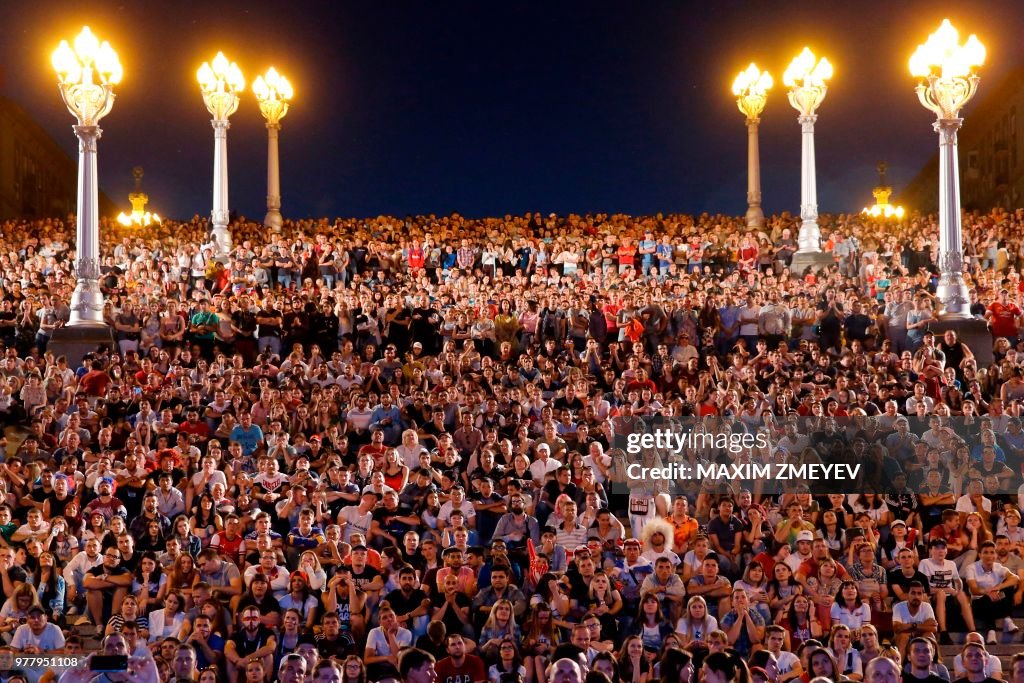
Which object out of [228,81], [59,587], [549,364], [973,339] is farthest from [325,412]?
[228,81]

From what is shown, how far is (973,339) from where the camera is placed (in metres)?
21.1

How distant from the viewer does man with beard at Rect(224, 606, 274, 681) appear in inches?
470

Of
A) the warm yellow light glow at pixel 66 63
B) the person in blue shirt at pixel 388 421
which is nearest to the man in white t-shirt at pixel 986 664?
the person in blue shirt at pixel 388 421

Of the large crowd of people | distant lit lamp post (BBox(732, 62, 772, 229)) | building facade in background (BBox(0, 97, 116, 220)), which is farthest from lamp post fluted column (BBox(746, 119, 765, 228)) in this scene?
building facade in background (BBox(0, 97, 116, 220))

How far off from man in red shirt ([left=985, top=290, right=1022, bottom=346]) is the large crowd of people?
0.06 metres

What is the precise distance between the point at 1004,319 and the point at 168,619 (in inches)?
576

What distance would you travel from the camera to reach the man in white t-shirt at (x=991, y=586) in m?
12.8

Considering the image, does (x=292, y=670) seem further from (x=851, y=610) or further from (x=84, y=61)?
Answer: (x=84, y=61)

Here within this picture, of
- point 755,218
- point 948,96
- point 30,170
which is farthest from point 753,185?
point 30,170

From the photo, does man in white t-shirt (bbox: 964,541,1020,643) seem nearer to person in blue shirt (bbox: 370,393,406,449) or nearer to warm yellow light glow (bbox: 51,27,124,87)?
person in blue shirt (bbox: 370,393,406,449)

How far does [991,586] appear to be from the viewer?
12.8 meters

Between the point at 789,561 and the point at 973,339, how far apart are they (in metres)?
9.59

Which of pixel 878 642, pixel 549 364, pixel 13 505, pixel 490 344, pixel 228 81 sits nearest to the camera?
pixel 878 642

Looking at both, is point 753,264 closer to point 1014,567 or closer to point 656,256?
point 656,256
